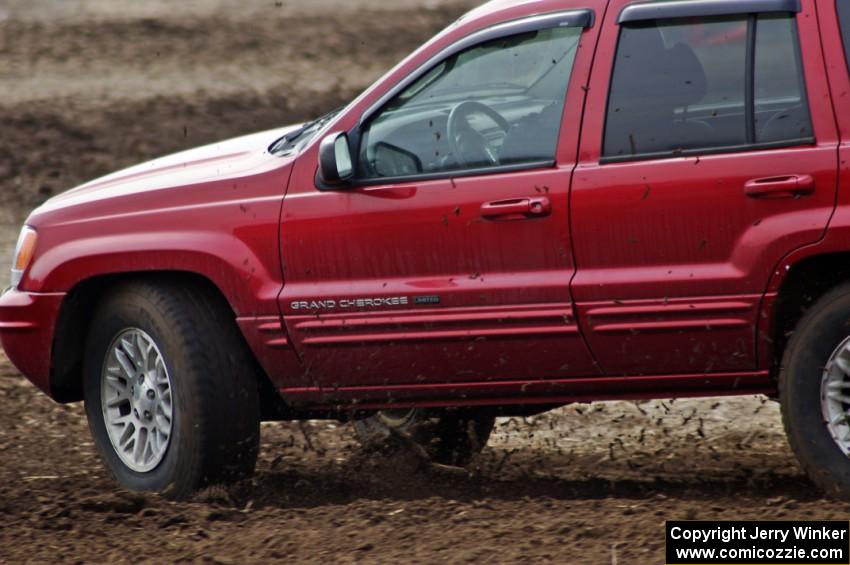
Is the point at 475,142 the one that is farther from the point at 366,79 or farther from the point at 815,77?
the point at 366,79

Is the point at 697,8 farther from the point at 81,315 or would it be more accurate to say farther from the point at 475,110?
the point at 81,315

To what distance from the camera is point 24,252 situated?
21.9ft

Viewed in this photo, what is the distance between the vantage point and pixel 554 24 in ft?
19.1

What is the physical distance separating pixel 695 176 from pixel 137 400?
2.43 metres

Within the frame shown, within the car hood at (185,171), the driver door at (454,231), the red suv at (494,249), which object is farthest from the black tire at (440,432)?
the car hood at (185,171)

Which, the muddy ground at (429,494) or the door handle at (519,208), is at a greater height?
the door handle at (519,208)

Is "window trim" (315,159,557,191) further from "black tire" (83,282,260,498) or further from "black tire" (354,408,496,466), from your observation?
"black tire" (354,408,496,466)

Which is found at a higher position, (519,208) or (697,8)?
(697,8)

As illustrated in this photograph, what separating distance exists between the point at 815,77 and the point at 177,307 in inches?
99.4

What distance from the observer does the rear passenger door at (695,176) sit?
539 centimetres

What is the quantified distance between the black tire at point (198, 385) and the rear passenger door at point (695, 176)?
143 cm

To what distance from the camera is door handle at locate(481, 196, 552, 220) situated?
567 centimetres

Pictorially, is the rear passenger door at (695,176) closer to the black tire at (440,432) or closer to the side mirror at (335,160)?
the side mirror at (335,160)

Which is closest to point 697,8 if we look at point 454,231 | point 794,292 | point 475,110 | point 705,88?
point 705,88
